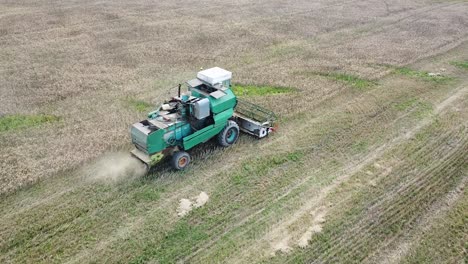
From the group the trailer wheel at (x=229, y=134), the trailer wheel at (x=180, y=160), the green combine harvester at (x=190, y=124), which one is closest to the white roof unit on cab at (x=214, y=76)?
the green combine harvester at (x=190, y=124)

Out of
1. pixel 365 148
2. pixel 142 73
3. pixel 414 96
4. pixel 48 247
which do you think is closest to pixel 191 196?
pixel 48 247

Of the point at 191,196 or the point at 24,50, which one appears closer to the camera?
the point at 191,196

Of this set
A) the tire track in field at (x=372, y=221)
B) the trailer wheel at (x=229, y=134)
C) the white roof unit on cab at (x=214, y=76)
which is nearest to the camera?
the tire track in field at (x=372, y=221)

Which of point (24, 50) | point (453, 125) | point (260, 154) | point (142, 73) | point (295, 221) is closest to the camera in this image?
point (295, 221)

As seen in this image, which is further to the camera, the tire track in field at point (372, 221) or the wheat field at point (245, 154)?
the wheat field at point (245, 154)

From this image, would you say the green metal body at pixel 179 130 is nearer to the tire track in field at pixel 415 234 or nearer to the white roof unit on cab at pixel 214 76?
the white roof unit on cab at pixel 214 76

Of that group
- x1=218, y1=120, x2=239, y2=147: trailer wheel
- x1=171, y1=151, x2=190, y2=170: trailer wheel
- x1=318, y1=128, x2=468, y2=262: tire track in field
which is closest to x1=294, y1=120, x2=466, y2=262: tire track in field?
x1=318, y1=128, x2=468, y2=262: tire track in field

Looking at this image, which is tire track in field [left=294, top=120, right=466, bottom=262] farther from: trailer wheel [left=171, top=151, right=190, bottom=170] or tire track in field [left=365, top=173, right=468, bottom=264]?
trailer wheel [left=171, top=151, right=190, bottom=170]

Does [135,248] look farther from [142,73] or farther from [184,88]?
[142,73]
